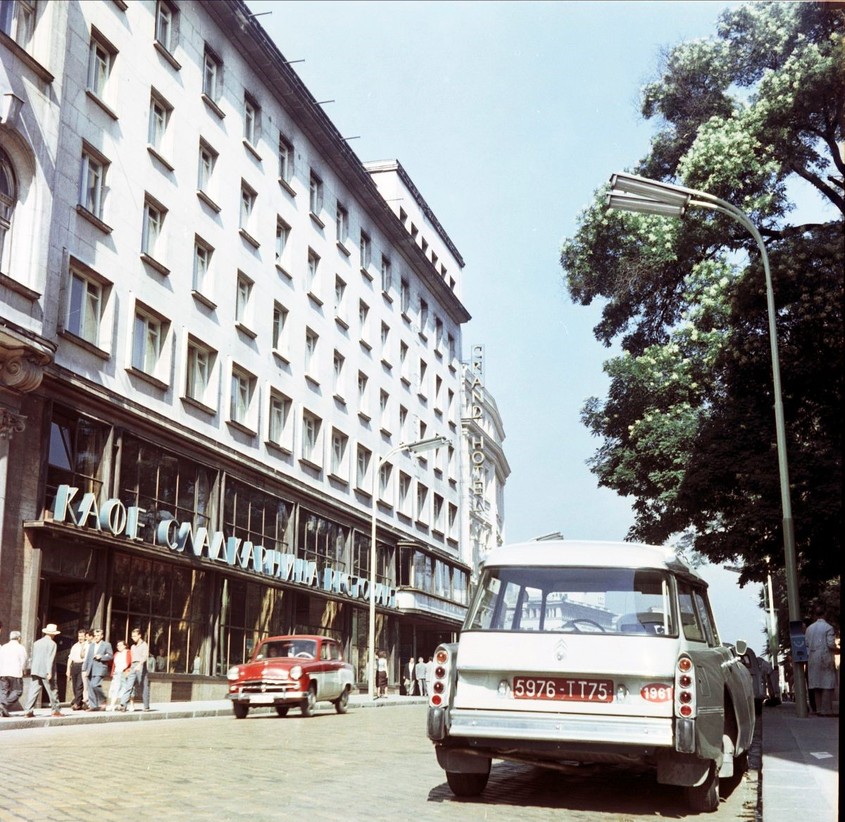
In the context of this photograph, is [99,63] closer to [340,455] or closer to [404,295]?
[340,455]

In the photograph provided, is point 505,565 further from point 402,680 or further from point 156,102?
point 402,680

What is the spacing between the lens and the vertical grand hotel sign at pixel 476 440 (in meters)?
63.3

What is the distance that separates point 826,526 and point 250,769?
14.9 meters

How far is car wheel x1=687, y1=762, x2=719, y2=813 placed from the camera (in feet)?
26.3

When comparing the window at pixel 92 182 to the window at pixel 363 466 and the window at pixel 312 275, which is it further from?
the window at pixel 363 466

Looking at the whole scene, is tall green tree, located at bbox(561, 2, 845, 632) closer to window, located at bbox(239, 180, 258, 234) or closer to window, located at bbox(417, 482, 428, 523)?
window, located at bbox(239, 180, 258, 234)

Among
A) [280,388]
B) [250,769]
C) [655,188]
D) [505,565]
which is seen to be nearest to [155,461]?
[280,388]

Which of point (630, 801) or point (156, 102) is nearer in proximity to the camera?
point (630, 801)

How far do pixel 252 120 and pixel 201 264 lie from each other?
22.8 ft

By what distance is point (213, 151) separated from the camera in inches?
1257

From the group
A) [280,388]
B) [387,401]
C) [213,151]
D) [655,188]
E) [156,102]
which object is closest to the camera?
[655,188]

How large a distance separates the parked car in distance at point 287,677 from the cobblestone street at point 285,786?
806 cm

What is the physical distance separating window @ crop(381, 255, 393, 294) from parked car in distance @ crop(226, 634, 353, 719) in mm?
26419

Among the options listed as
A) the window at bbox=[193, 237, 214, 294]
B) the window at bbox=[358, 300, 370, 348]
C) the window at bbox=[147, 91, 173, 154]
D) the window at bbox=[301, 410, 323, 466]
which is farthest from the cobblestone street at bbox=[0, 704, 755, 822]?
the window at bbox=[358, 300, 370, 348]
